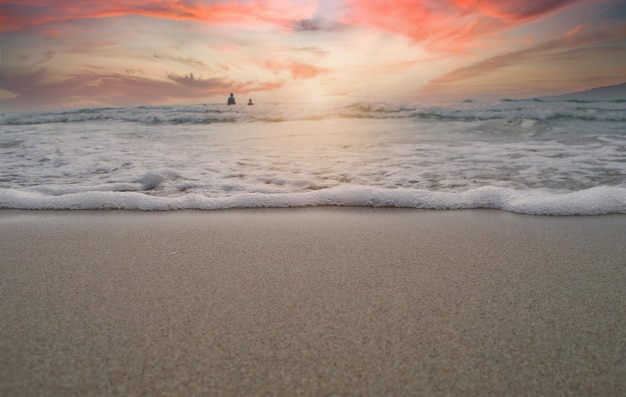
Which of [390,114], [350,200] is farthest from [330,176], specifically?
[390,114]

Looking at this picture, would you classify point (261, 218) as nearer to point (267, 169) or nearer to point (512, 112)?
point (267, 169)

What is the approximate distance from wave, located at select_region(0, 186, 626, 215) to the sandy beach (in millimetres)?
528

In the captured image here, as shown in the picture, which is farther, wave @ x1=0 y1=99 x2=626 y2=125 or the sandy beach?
wave @ x1=0 y1=99 x2=626 y2=125

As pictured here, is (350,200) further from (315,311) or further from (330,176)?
(315,311)

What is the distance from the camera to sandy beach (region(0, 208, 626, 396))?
3.19 ft

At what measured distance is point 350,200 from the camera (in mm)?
2863

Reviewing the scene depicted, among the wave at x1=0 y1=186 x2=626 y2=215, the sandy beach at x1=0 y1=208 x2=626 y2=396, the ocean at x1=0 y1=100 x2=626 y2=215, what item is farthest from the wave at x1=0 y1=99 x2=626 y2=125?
the sandy beach at x1=0 y1=208 x2=626 y2=396

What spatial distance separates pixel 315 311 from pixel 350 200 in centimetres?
162

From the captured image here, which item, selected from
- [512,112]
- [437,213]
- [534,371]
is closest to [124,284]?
[534,371]

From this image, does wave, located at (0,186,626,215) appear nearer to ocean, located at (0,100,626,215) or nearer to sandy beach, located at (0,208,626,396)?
ocean, located at (0,100,626,215)

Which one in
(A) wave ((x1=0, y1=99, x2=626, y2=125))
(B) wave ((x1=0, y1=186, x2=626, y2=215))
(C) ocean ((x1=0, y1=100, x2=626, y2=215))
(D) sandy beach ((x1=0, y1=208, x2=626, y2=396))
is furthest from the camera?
(A) wave ((x1=0, y1=99, x2=626, y2=125))

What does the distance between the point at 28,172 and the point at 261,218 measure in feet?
10.6

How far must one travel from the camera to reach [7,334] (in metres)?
1.19

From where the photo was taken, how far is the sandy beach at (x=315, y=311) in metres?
0.97
